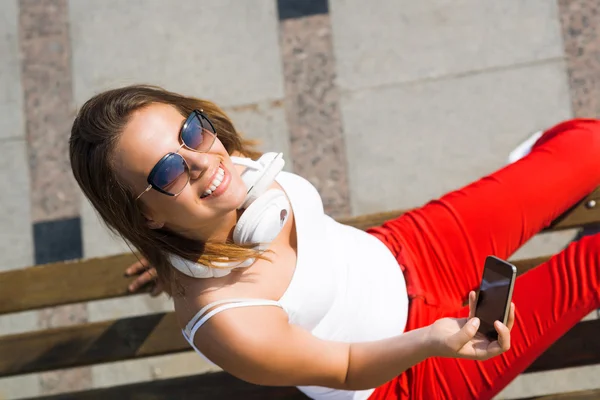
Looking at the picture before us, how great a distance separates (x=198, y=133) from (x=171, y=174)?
0.14 metres

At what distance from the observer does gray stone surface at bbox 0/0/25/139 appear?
11.5 ft

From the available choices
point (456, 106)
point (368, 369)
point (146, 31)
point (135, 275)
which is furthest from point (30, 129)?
point (368, 369)

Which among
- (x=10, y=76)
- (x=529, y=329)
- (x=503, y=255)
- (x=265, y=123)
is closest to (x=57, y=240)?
(x=10, y=76)

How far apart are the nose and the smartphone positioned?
2.50 ft

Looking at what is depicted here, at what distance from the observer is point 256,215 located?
1.72 meters

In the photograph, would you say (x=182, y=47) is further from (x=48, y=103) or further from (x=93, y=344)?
(x=93, y=344)

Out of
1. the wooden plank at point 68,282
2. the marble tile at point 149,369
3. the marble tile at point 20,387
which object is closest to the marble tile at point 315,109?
the wooden plank at point 68,282

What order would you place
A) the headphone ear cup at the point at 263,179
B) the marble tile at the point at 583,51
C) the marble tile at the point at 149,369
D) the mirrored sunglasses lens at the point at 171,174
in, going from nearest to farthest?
the mirrored sunglasses lens at the point at 171,174, the headphone ear cup at the point at 263,179, the marble tile at the point at 583,51, the marble tile at the point at 149,369

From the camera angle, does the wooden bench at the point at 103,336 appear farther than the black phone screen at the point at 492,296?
Yes

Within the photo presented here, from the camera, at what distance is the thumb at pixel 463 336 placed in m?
1.58

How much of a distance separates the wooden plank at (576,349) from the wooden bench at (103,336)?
0.27 meters

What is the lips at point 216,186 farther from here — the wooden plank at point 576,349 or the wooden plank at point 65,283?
the wooden plank at point 576,349

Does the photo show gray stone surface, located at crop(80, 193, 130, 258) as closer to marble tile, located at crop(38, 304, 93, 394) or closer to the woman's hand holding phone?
marble tile, located at crop(38, 304, 93, 394)

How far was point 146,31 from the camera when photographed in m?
3.44
